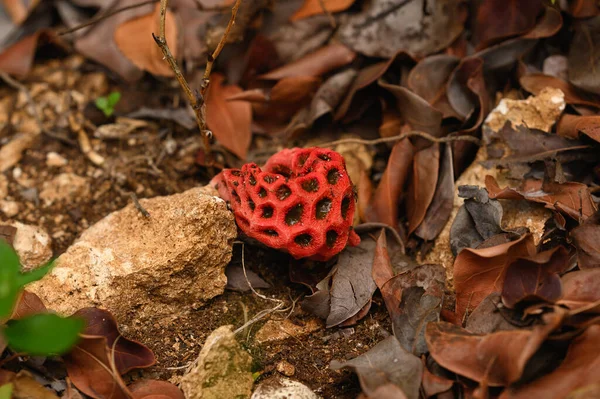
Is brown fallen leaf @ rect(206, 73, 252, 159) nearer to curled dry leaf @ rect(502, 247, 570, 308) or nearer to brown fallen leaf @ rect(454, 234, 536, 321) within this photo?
brown fallen leaf @ rect(454, 234, 536, 321)

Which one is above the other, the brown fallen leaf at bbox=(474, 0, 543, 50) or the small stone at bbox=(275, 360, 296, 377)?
the brown fallen leaf at bbox=(474, 0, 543, 50)

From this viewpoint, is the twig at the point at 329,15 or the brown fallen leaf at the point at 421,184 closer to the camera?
the brown fallen leaf at the point at 421,184

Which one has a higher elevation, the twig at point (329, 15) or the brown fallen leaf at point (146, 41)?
the brown fallen leaf at point (146, 41)

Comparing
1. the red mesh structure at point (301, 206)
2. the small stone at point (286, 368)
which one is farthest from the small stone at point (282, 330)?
the red mesh structure at point (301, 206)

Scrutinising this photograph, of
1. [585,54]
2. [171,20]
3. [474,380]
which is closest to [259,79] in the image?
[171,20]

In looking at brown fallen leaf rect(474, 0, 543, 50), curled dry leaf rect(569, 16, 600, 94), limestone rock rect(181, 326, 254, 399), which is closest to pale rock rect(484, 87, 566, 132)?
curled dry leaf rect(569, 16, 600, 94)

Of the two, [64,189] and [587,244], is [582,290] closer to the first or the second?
[587,244]

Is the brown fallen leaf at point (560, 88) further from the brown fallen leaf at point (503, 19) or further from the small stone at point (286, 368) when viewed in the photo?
the small stone at point (286, 368)
